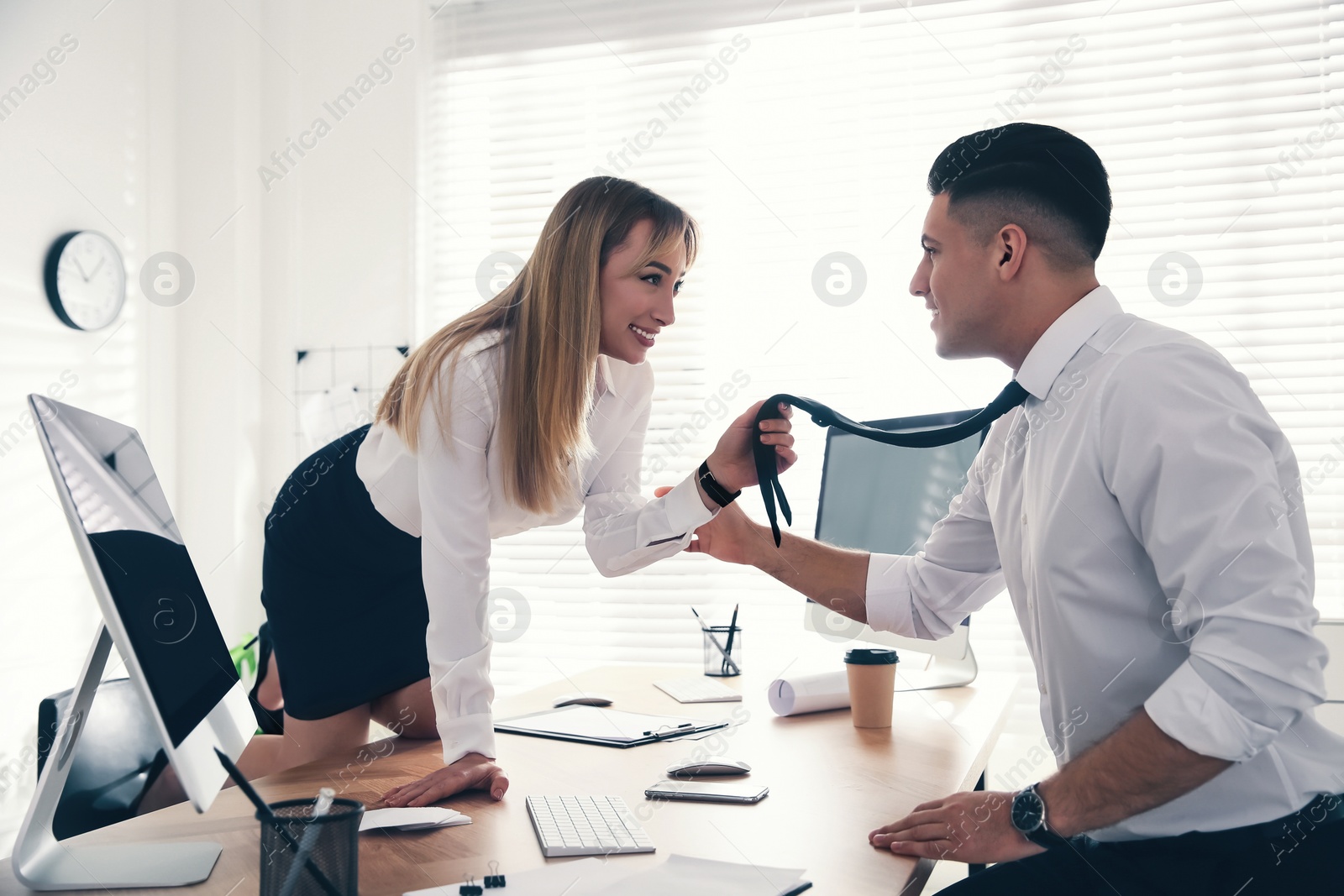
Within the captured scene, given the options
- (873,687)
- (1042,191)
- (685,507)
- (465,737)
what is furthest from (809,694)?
(1042,191)

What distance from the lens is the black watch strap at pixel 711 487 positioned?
1711 millimetres

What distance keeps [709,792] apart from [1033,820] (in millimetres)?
382

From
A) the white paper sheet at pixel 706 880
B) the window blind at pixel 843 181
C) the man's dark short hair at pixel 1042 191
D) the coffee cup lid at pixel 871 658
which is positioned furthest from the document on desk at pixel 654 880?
the window blind at pixel 843 181

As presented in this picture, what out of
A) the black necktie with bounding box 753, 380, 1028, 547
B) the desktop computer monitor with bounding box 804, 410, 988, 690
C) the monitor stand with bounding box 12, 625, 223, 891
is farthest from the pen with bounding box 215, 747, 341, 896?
the desktop computer monitor with bounding box 804, 410, 988, 690

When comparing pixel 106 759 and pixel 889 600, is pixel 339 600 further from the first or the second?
pixel 889 600

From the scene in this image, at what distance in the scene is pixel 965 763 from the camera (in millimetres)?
1368

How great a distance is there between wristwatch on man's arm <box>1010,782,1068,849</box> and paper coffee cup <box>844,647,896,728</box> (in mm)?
574

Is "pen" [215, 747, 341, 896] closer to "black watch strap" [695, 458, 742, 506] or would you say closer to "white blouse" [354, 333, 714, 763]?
"white blouse" [354, 333, 714, 763]

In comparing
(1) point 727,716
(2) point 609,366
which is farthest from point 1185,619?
(2) point 609,366

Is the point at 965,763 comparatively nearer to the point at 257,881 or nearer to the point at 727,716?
the point at 727,716

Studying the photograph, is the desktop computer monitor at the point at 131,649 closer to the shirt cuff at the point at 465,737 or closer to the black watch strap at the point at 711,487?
the shirt cuff at the point at 465,737

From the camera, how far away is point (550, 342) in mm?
1614

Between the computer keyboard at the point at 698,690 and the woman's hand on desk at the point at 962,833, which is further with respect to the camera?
the computer keyboard at the point at 698,690

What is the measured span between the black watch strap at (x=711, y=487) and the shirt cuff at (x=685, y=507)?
0.05 ft
